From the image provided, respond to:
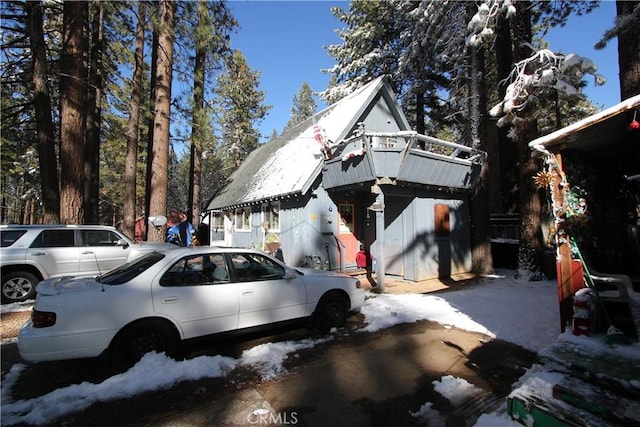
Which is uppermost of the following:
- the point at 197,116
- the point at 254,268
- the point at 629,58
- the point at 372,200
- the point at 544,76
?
the point at 197,116

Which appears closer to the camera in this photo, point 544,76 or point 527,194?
point 544,76

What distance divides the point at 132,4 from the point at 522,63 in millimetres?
11316

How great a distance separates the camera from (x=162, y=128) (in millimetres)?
10188

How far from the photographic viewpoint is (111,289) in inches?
158

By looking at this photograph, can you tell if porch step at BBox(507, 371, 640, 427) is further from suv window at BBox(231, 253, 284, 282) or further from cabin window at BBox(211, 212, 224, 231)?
cabin window at BBox(211, 212, 224, 231)

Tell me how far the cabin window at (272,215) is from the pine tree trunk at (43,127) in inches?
268

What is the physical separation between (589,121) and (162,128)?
34.4ft

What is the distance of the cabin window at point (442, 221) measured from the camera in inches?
434

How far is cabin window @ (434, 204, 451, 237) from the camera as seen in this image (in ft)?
36.2

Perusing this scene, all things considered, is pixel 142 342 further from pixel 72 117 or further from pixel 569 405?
pixel 72 117

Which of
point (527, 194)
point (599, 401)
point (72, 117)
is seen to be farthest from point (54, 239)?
point (527, 194)

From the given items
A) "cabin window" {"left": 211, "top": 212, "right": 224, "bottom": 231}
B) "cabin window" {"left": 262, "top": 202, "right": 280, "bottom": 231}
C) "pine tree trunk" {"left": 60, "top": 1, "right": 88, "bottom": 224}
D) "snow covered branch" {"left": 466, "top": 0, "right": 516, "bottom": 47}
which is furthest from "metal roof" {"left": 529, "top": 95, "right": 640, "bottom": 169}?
"cabin window" {"left": 211, "top": 212, "right": 224, "bottom": 231}

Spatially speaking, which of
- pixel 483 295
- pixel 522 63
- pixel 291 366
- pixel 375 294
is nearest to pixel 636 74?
pixel 522 63

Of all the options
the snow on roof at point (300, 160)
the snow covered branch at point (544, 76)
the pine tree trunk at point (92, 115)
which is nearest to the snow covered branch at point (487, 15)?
the snow covered branch at point (544, 76)
